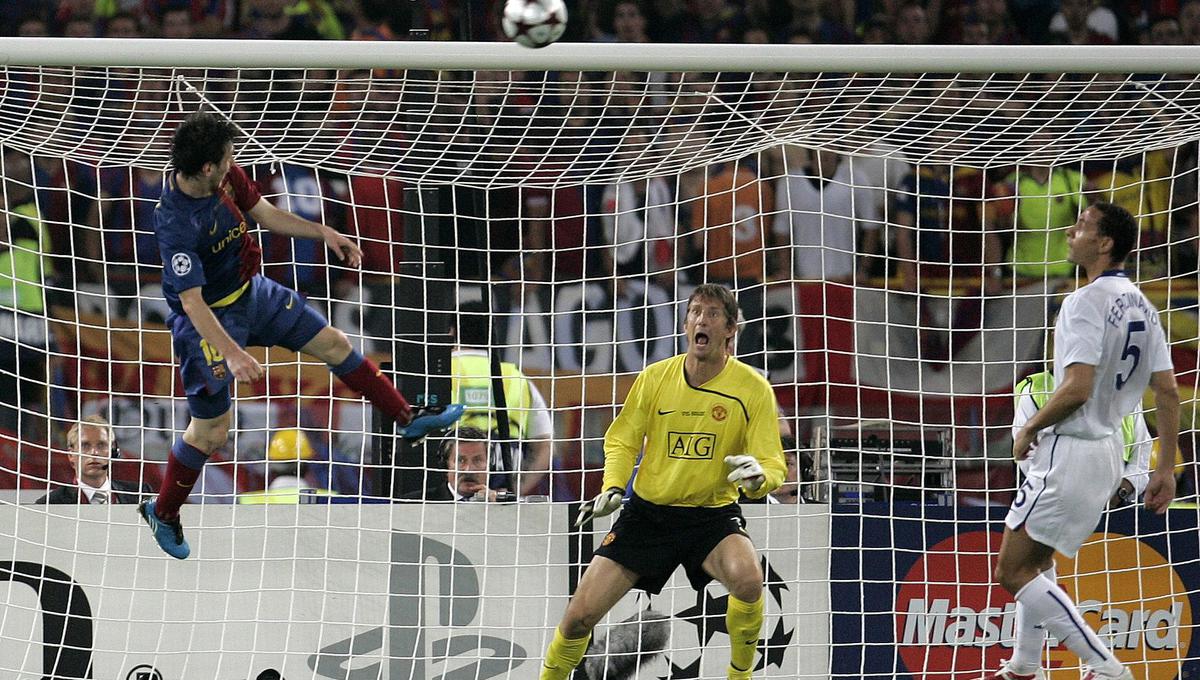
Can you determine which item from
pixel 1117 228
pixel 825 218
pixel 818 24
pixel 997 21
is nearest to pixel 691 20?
pixel 818 24

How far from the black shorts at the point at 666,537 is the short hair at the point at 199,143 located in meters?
1.94

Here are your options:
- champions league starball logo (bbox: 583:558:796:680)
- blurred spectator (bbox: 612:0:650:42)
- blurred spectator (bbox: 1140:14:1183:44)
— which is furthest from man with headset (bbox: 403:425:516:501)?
blurred spectator (bbox: 1140:14:1183:44)

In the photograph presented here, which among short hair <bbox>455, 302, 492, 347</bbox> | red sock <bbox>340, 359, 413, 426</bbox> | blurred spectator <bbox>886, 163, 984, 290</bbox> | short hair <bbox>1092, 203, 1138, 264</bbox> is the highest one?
blurred spectator <bbox>886, 163, 984, 290</bbox>

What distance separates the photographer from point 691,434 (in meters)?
5.38

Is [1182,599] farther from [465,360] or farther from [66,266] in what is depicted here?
[66,266]

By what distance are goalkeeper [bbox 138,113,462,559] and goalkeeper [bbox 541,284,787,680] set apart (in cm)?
73

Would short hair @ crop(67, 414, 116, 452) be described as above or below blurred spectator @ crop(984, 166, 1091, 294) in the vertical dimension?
below

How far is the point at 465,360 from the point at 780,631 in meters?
2.03

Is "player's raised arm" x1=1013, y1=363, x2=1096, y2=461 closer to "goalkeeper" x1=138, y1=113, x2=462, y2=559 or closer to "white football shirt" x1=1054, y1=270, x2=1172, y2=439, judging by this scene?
"white football shirt" x1=1054, y1=270, x2=1172, y2=439

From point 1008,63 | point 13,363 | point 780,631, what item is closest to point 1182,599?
point 780,631

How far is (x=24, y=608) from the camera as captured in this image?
5.98 metres

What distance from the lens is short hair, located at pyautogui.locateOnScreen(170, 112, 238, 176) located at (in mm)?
4840

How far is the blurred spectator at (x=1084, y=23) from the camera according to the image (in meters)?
10.0

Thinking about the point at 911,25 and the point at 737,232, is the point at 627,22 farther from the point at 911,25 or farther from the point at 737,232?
the point at 737,232
